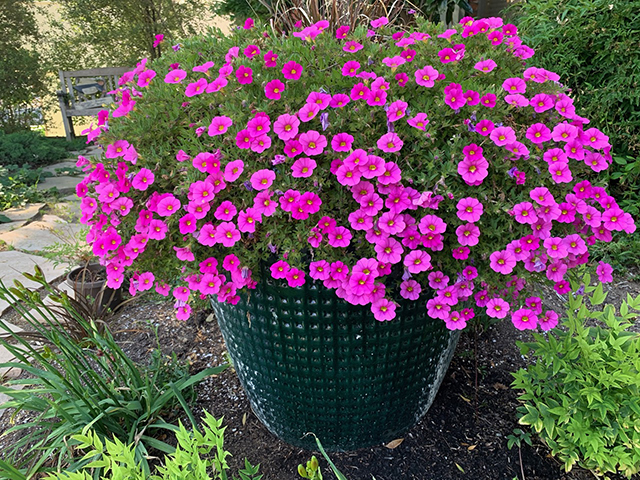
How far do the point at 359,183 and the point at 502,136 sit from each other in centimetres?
36

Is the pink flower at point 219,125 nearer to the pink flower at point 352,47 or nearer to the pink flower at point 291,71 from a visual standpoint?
the pink flower at point 291,71

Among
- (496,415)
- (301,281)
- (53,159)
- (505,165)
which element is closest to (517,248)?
(505,165)

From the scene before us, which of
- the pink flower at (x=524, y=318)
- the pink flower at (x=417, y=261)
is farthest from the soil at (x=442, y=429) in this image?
the pink flower at (x=417, y=261)

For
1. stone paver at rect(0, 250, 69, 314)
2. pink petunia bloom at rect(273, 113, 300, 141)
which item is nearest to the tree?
stone paver at rect(0, 250, 69, 314)

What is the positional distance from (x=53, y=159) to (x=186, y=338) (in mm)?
4911

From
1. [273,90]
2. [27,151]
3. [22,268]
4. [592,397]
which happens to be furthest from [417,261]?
[27,151]

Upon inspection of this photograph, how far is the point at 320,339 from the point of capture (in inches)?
51.6

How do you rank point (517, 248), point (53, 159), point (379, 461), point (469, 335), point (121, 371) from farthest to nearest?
point (53, 159)
point (469, 335)
point (121, 371)
point (379, 461)
point (517, 248)

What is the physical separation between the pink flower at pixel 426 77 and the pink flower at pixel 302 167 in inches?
14.1

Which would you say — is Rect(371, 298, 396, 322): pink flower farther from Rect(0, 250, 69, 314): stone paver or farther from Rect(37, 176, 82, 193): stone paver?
Rect(37, 176, 82, 193): stone paver

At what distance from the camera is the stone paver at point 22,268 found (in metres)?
2.86

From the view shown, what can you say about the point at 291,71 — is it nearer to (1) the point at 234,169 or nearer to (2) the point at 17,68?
(1) the point at 234,169

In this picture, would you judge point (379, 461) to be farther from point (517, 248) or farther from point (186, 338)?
point (186, 338)

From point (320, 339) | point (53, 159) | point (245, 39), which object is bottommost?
point (53, 159)
